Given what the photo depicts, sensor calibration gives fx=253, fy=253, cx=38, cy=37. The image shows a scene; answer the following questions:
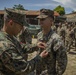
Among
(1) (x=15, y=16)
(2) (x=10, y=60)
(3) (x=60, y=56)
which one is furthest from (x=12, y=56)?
(3) (x=60, y=56)

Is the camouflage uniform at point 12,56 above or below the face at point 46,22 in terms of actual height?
below

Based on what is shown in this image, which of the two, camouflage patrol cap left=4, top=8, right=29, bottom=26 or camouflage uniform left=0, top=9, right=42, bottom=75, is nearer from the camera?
camouflage uniform left=0, top=9, right=42, bottom=75

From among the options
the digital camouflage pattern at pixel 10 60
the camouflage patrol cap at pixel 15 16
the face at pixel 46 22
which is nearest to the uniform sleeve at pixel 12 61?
the digital camouflage pattern at pixel 10 60

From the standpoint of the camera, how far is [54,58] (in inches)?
172

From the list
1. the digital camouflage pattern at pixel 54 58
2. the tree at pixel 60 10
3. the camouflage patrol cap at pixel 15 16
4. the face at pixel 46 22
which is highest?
the camouflage patrol cap at pixel 15 16

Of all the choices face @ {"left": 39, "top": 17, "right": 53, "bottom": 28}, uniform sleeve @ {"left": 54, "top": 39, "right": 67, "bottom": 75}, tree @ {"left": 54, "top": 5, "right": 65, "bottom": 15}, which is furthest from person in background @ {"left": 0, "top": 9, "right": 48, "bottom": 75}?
tree @ {"left": 54, "top": 5, "right": 65, "bottom": 15}

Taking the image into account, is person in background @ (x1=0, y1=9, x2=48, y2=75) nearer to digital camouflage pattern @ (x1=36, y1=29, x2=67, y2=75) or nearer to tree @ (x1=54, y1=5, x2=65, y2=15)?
digital camouflage pattern @ (x1=36, y1=29, x2=67, y2=75)

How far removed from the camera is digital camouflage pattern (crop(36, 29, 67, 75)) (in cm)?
424

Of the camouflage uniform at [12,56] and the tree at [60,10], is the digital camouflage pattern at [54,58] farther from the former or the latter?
the tree at [60,10]

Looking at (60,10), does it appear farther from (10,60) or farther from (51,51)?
(10,60)

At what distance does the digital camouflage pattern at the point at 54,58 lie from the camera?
4236mm

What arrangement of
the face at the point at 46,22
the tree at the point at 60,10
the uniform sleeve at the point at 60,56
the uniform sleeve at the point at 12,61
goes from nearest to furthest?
1. the uniform sleeve at the point at 12,61
2. the uniform sleeve at the point at 60,56
3. the face at the point at 46,22
4. the tree at the point at 60,10

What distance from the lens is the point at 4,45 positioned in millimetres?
3115

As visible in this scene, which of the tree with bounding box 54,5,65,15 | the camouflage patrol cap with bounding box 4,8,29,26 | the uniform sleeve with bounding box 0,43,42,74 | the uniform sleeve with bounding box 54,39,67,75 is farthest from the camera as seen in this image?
the tree with bounding box 54,5,65,15
